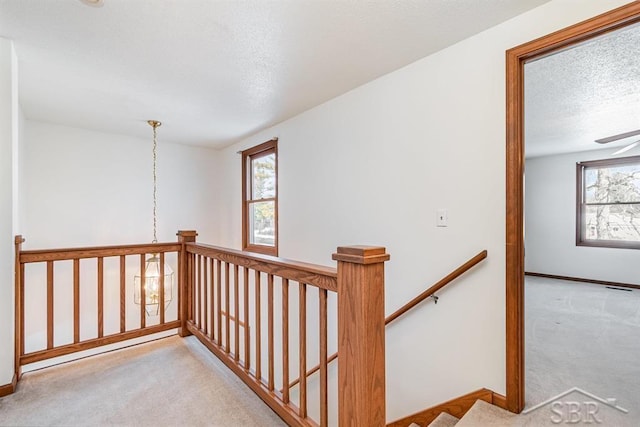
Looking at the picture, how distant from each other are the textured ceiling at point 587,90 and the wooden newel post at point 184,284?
3.10m

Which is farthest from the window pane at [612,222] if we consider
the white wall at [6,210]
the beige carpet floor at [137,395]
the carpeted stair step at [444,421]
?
the white wall at [6,210]

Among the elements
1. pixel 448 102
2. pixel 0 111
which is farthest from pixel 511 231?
pixel 0 111

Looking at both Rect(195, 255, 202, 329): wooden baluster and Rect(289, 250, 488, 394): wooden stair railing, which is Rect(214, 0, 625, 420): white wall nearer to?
Rect(289, 250, 488, 394): wooden stair railing

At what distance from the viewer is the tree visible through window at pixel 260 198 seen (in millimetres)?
4094

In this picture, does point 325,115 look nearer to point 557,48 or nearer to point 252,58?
point 252,58

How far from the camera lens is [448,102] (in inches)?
83.0

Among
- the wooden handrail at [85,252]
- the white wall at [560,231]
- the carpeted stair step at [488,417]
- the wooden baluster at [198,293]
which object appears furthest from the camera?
the white wall at [560,231]

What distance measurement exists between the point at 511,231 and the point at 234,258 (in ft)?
5.63

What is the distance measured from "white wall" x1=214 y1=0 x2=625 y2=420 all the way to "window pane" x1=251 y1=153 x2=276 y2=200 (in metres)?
1.28

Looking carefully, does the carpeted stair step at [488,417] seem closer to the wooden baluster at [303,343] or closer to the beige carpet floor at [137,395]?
the wooden baluster at [303,343]

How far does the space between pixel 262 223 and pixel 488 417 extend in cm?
338

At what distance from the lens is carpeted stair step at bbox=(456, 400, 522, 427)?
1.67 meters

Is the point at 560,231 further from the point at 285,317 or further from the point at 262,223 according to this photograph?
the point at 285,317

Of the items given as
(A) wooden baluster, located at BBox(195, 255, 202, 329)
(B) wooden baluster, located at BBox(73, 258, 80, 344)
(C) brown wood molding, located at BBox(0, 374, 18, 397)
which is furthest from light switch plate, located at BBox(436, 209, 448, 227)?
(C) brown wood molding, located at BBox(0, 374, 18, 397)
